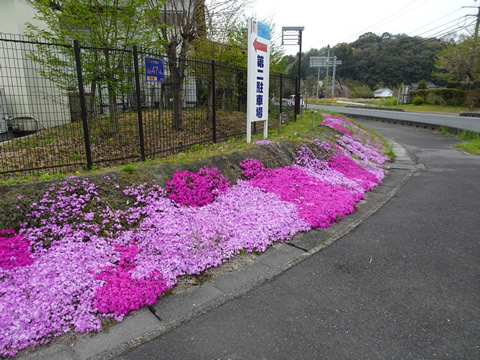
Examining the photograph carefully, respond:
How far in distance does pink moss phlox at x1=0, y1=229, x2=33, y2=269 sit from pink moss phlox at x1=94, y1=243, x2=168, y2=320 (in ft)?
2.63

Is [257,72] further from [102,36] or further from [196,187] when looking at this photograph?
[196,187]

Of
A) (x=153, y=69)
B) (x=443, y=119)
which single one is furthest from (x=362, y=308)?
(x=443, y=119)

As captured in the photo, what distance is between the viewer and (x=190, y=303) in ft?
9.90

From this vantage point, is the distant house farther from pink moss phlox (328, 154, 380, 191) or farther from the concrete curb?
the concrete curb

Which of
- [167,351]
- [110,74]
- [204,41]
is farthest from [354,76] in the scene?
[167,351]

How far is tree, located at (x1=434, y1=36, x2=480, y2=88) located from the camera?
1270 inches

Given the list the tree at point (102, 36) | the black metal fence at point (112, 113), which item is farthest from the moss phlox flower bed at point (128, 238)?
the tree at point (102, 36)

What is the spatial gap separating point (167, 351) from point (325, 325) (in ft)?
4.41

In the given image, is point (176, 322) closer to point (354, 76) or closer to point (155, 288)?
point (155, 288)

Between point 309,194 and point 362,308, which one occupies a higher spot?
point 309,194

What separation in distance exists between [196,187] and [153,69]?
287 centimetres

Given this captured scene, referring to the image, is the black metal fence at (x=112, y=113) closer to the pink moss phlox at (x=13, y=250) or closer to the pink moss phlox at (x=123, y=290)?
the pink moss phlox at (x=13, y=250)

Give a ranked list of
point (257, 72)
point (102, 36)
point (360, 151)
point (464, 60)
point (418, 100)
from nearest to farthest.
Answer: point (102, 36), point (257, 72), point (360, 151), point (464, 60), point (418, 100)

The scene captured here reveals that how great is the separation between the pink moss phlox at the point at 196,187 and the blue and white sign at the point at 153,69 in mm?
2329
